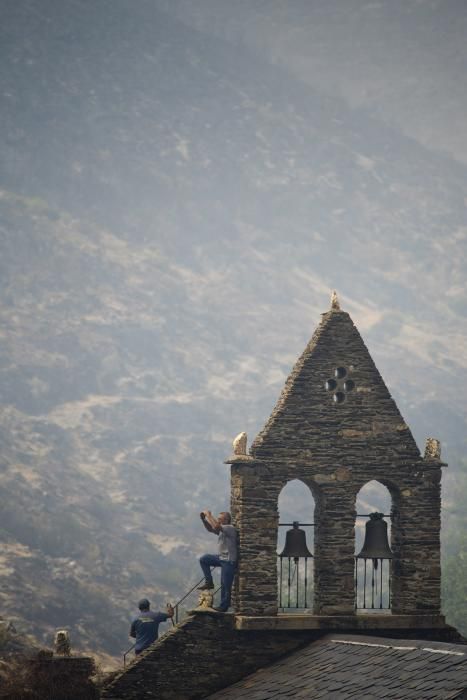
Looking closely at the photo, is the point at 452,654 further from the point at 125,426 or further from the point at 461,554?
the point at 125,426

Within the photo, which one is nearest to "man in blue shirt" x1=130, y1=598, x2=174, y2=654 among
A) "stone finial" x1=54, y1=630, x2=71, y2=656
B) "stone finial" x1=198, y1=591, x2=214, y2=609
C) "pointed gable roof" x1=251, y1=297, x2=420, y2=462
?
"stone finial" x1=198, y1=591, x2=214, y2=609

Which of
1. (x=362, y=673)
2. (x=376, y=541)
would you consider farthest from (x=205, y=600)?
(x=362, y=673)

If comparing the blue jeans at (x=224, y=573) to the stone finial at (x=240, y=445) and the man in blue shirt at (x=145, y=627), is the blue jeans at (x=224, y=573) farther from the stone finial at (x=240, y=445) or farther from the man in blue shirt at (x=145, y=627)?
the stone finial at (x=240, y=445)

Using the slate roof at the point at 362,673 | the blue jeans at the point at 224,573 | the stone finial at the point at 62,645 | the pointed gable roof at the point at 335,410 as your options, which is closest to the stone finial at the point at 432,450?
the pointed gable roof at the point at 335,410

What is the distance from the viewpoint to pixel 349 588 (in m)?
25.9

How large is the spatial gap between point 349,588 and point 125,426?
153602 mm

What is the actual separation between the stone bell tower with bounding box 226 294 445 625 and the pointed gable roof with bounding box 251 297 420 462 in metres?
0.02

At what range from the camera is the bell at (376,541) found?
2656cm

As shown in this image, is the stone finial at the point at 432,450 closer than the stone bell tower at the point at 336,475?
No

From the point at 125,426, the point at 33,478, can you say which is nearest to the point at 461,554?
the point at 33,478

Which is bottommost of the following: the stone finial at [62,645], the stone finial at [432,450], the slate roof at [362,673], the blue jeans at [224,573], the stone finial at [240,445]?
the slate roof at [362,673]

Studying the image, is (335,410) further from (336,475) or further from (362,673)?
(362,673)

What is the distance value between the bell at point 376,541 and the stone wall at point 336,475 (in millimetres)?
199

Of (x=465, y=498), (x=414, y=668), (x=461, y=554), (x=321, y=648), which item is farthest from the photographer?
(x=465, y=498)
